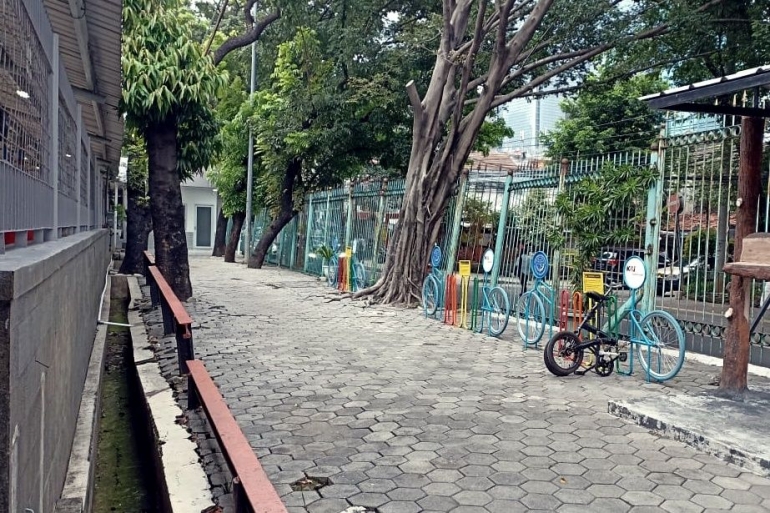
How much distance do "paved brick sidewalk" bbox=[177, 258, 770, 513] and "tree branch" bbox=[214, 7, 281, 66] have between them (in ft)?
31.3

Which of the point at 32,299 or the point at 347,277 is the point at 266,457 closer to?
the point at 32,299

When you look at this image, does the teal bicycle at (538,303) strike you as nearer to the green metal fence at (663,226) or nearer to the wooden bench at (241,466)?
the green metal fence at (663,226)

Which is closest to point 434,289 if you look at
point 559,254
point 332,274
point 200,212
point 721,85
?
point 559,254

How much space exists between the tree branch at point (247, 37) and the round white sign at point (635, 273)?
39.6ft

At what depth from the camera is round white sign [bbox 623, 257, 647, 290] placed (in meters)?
6.63

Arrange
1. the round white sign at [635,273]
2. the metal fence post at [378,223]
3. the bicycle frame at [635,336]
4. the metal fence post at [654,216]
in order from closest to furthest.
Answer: the bicycle frame at [635,336], the round white sign at [635,273], the metal fence post at [654,216], the metal fence post at [378,223]

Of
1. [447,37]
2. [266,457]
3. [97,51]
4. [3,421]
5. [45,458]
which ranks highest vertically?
Result: [447,37]

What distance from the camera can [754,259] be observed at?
17.5 ft

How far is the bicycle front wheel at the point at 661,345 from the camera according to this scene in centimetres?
632

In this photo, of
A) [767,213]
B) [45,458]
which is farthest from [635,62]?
[45,458]

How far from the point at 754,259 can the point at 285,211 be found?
55.1 ft

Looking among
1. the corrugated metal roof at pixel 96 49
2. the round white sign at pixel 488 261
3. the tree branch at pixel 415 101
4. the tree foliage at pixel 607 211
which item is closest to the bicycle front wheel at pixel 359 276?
the tree branch at pixel 415 101

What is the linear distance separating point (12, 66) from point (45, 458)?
71.3 inches

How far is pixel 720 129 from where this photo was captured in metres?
7.15
